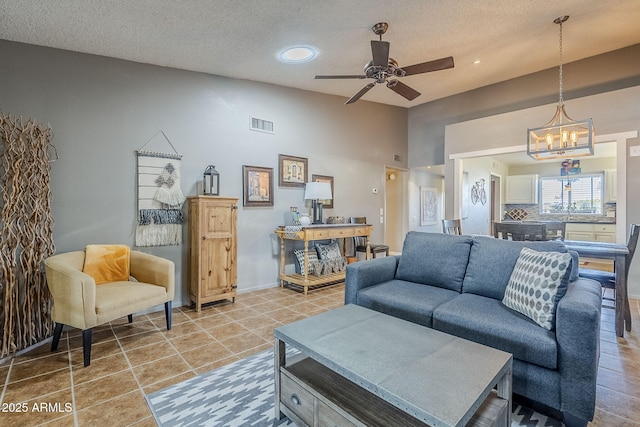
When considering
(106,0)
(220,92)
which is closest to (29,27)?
(106,0)

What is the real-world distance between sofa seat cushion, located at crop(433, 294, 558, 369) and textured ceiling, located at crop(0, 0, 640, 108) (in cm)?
263

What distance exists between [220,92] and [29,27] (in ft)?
6.01

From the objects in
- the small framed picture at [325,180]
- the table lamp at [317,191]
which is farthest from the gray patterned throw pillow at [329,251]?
the table lamp at [317,191]

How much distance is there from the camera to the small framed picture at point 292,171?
15.1 ft

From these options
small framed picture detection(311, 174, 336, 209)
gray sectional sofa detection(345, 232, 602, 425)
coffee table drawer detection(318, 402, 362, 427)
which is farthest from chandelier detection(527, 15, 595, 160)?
coffee table drawer detection(318, 402, 362, 427)

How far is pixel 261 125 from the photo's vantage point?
14.4 feet

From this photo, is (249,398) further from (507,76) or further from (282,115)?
(507,76)

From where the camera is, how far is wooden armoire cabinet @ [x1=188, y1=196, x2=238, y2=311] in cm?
348

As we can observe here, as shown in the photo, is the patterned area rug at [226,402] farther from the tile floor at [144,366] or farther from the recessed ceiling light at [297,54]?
the recessed ceiling light at [297,54]

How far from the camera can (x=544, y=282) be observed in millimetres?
1841

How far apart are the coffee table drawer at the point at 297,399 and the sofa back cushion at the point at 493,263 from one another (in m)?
1.67

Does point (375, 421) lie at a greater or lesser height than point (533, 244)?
lesser

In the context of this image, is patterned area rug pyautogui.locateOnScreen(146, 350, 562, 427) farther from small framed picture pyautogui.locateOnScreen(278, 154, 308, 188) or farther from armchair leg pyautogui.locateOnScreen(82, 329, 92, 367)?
small framed picture pyautogui.locateOnScreen(278, 154, 308, 188)

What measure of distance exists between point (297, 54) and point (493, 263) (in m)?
3.03
